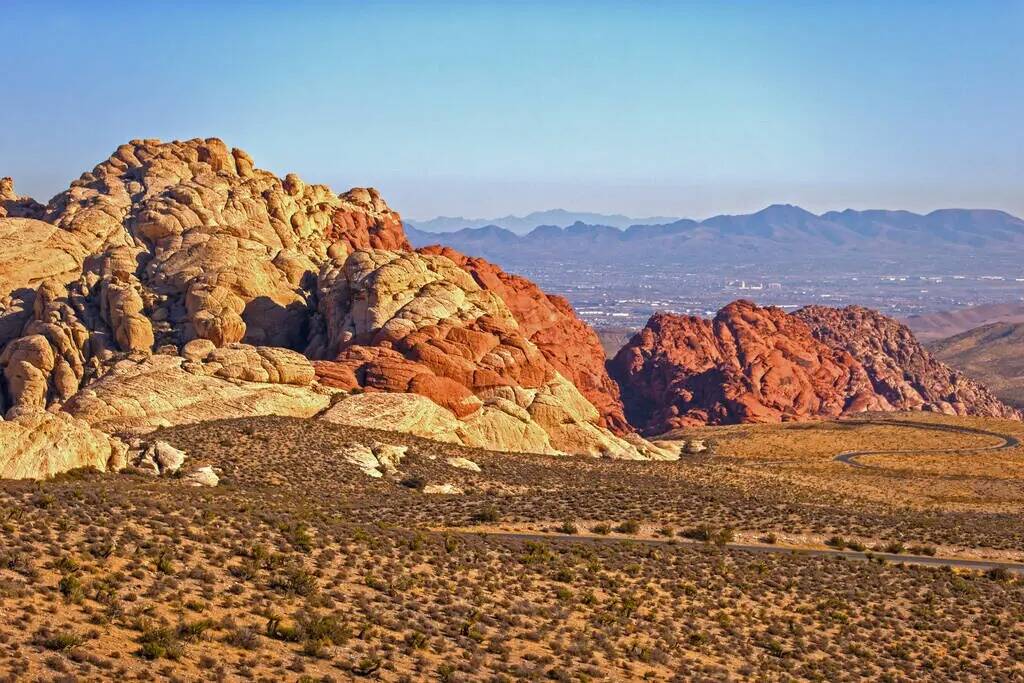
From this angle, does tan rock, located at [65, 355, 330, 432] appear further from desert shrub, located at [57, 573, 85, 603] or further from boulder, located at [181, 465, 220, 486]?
desert shrub, located at [57, 573, 85, 603]

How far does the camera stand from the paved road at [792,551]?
166 feet

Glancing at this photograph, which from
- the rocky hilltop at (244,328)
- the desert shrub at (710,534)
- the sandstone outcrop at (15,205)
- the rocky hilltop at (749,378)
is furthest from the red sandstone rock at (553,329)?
the desert shrub at (710,534)

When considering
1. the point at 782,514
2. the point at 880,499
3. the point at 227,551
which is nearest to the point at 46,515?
the point at 227,551

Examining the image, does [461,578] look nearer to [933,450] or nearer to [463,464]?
[463,464]

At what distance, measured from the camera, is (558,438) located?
85.8 meters

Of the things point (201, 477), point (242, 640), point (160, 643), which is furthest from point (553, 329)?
point (160, 643)

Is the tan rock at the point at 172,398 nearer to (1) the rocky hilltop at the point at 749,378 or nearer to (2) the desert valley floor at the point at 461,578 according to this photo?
(2) the desert valley floor at the point at 461,578

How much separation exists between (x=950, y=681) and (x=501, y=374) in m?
52.9

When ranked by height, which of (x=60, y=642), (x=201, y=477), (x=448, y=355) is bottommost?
(x=201, y=477)

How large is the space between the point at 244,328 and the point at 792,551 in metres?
45.6

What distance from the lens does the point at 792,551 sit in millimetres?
53031

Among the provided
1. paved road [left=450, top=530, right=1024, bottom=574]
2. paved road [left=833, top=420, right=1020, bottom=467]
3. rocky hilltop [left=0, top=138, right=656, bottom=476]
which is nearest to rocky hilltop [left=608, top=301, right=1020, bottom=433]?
paved road [left=833, top=420, right=1020, bottom=467]

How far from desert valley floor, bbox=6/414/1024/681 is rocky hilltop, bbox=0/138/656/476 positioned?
664 centimetres

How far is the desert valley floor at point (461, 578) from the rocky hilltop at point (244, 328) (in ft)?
21.8
